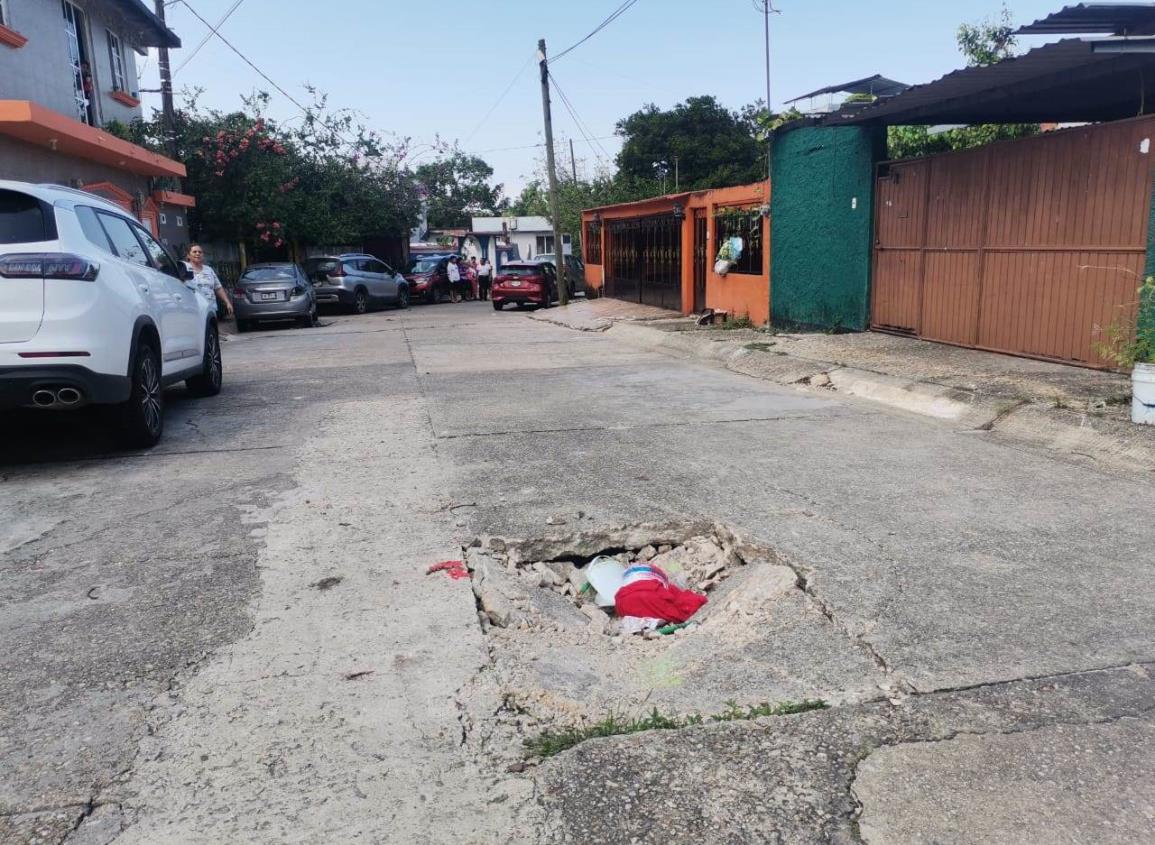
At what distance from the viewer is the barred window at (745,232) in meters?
16.3

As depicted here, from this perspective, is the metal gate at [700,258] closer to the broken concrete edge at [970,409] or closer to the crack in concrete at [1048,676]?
the broken concrete edge at [970,409]

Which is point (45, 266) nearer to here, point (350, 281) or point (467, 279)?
point (350, 281)

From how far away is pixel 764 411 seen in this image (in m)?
8.44

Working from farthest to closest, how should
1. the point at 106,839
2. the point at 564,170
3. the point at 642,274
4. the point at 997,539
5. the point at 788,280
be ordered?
the point at 564,170 < the point at 642,274 < the point at 788,280 < the point at 997,539 < the point at 106,839

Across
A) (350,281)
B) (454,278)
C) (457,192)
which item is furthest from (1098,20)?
(457,192)

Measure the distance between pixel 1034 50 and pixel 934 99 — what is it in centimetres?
261

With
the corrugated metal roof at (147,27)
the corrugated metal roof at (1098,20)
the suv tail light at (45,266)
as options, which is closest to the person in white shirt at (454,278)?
the corrugated metal roof at (147,27)

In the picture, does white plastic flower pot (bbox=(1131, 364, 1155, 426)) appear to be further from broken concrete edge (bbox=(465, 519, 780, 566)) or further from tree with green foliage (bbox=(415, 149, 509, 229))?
tree with green foliage (bbox=(415, 149, 509, 229))

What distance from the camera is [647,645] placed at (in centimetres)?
363

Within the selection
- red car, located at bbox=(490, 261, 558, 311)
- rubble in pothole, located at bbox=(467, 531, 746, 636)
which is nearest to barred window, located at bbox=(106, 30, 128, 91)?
red car, located at bbox=(490, 261, 558, 311)

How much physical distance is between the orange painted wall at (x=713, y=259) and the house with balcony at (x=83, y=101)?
32.4 feet

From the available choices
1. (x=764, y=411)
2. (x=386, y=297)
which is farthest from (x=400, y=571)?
(x=386, y=297)

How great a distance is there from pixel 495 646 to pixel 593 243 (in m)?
26.5

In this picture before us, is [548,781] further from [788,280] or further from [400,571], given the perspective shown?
[788,280]
